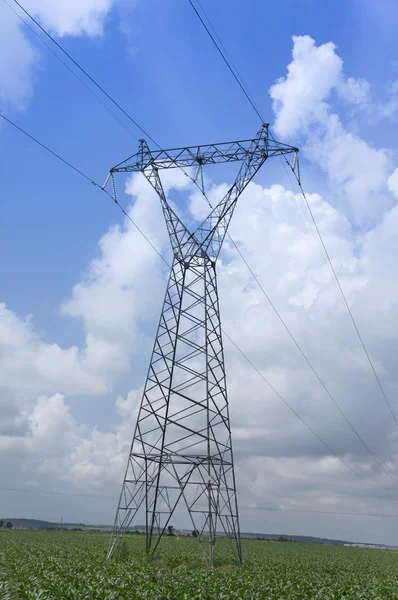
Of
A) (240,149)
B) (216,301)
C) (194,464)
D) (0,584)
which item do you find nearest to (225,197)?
(240,149)

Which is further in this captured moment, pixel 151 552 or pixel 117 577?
pixel 151 552

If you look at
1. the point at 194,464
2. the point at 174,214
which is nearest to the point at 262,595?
the point at 194,464

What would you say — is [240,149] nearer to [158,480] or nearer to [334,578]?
[158,480]

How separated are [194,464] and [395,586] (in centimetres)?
1292

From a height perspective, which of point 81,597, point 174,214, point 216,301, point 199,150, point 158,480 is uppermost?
point 199,150

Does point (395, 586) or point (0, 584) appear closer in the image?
point (0, 584)

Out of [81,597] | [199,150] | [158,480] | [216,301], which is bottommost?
[81,597]

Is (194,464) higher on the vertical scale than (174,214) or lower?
lower

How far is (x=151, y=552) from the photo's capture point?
99.2 feet

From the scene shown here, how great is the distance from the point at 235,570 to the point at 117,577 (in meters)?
8.87

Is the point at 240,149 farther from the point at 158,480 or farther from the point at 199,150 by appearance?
the point at 158,480

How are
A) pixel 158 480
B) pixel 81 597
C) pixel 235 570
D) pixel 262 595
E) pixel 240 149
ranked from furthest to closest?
1. pixel 240 149
2. pixel 235 570
3. pixel 158 480
4. pixel 262 595
5. pixel 81 597

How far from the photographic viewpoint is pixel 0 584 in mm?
20500

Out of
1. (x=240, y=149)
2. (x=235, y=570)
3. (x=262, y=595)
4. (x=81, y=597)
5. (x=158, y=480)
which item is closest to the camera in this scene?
(x=81, y=597)
